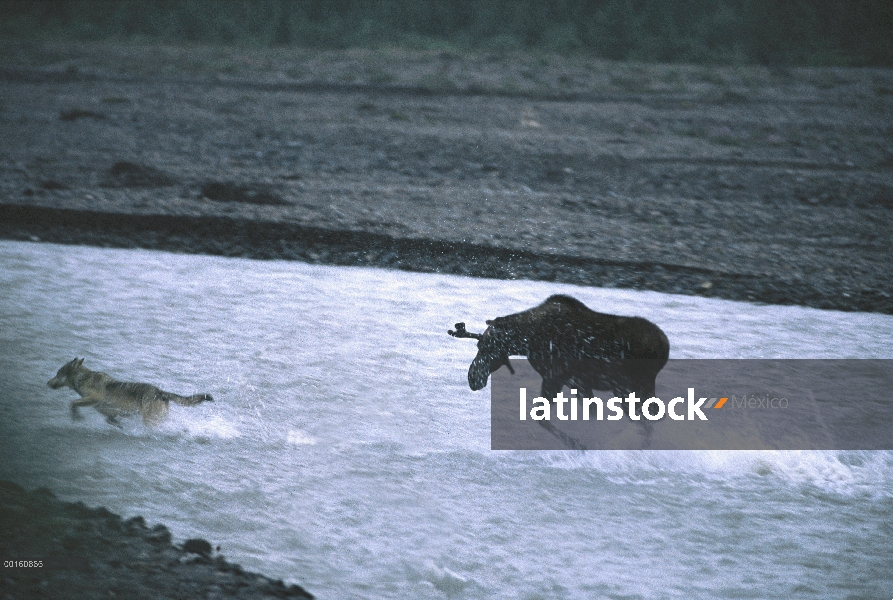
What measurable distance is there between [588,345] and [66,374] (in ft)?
9.04

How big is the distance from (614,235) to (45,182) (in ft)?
20.7

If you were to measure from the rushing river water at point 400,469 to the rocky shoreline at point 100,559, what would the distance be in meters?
0.13

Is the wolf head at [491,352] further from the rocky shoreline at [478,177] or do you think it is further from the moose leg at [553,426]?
the rocky shoreline at [478,177]

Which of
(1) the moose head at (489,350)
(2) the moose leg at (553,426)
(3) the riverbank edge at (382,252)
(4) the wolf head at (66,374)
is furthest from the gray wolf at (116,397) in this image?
(3) the riverbank edge at (382,252)

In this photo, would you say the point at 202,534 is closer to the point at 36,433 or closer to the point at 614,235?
the point at 36,433

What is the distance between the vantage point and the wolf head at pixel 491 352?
472 cm

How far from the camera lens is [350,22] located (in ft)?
110

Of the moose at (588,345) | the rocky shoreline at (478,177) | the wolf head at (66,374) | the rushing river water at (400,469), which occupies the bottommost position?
the rushing river water at (400,469)

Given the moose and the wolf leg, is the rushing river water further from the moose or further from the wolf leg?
the moose

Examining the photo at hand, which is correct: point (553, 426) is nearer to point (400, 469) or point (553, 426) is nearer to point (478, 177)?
point (400, 469)

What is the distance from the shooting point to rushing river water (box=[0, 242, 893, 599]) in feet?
12.2

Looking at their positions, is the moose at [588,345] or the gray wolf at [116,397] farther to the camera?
the gray wolf at [116,397]

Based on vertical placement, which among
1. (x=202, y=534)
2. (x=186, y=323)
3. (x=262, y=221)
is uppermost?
(x=262, y=221)

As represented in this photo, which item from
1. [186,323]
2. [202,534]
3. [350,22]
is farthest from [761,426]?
[350,22]
